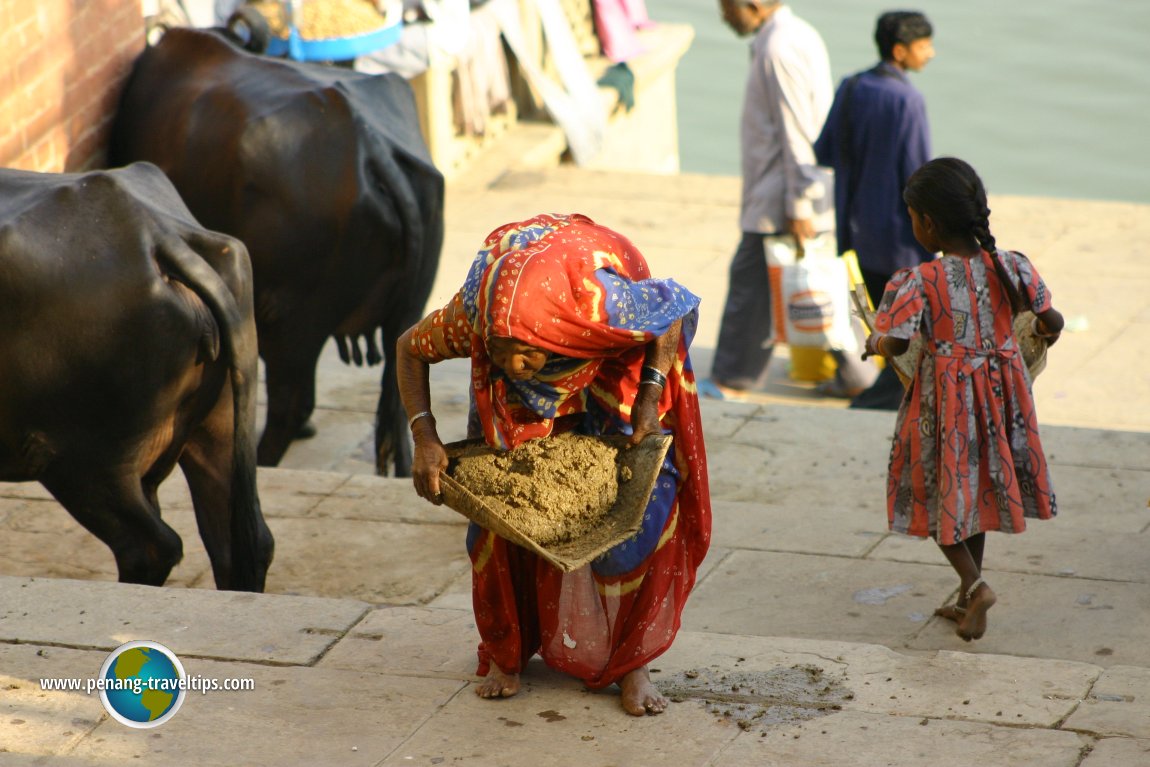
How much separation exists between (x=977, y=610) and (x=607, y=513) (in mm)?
1357

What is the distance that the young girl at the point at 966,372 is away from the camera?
171 inches

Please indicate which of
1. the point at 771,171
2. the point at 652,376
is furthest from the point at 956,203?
the point at 771,171

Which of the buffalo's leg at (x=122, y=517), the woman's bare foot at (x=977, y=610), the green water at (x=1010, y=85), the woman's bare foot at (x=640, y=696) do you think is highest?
the woman's bare foot at (x=640, y=696)

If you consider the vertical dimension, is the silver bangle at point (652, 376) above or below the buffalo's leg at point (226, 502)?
above

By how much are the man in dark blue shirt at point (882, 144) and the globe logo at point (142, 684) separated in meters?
4.34

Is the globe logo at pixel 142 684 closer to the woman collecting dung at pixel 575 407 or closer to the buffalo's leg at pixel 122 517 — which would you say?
the woman collecting dung at pixel 575 407

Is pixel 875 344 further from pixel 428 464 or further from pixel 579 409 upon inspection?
pixel 428 464

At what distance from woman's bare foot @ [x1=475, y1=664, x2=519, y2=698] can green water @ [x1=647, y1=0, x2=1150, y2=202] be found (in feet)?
37.9

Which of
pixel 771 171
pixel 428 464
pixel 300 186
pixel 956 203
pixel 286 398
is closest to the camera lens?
pixel 428 464

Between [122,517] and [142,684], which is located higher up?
[142,684]

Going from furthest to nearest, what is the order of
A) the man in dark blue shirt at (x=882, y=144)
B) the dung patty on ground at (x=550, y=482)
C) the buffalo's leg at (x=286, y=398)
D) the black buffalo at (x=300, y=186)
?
the man in dark blue shirt at (x=882, y=144), the buffalo's leg at (x=286, y=398), the black buffalo at (x=300, y=186), the dung patty on ground at (x=550, y=482)

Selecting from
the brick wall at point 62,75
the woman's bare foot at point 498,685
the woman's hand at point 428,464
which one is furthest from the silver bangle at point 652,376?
the brick wall at point 62,75

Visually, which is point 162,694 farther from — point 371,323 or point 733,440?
point 733,440

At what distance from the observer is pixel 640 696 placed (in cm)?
362
